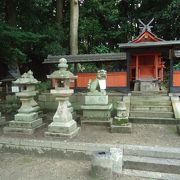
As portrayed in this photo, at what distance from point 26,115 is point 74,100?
4.41 metres

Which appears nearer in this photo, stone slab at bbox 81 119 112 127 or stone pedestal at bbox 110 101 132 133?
stone pedestal at bbox 110 101 132 133

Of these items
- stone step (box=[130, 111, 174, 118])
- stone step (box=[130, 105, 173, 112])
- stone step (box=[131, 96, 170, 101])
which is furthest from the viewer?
stone step (box=[131, 96, 170, 101])

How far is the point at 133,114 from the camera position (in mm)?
10469

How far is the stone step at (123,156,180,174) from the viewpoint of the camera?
546cm

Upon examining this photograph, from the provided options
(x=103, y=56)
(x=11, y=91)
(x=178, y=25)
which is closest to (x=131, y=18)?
(x=178, y=25)

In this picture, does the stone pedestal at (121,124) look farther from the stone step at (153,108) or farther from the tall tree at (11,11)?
the tall tree at (11,11)

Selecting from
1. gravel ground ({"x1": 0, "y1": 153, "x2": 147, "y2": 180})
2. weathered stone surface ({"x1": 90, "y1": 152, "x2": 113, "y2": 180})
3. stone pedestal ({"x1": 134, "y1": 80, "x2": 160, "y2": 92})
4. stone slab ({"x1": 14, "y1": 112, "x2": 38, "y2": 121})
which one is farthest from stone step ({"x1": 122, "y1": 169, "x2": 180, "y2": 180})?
stone pedestal ({"x1": 134, "y1": 80, "x2": 160, "y2": 92})

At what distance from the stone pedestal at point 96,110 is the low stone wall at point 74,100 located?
214cm

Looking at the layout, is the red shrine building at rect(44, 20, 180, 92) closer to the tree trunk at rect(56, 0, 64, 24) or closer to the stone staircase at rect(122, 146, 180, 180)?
the tree trunk at rect(56, 0, 64, 24)

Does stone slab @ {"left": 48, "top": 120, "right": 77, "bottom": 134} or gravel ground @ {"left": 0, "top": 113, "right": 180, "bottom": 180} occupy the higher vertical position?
stone slab @ {"left": 48, "top": 120, "right": 77, "bottom": 134}

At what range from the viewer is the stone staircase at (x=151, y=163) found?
531 cm

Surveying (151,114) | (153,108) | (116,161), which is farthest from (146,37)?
(116,161)

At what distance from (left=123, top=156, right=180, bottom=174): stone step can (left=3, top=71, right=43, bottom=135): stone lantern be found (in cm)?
382

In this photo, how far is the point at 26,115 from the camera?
8.53m
